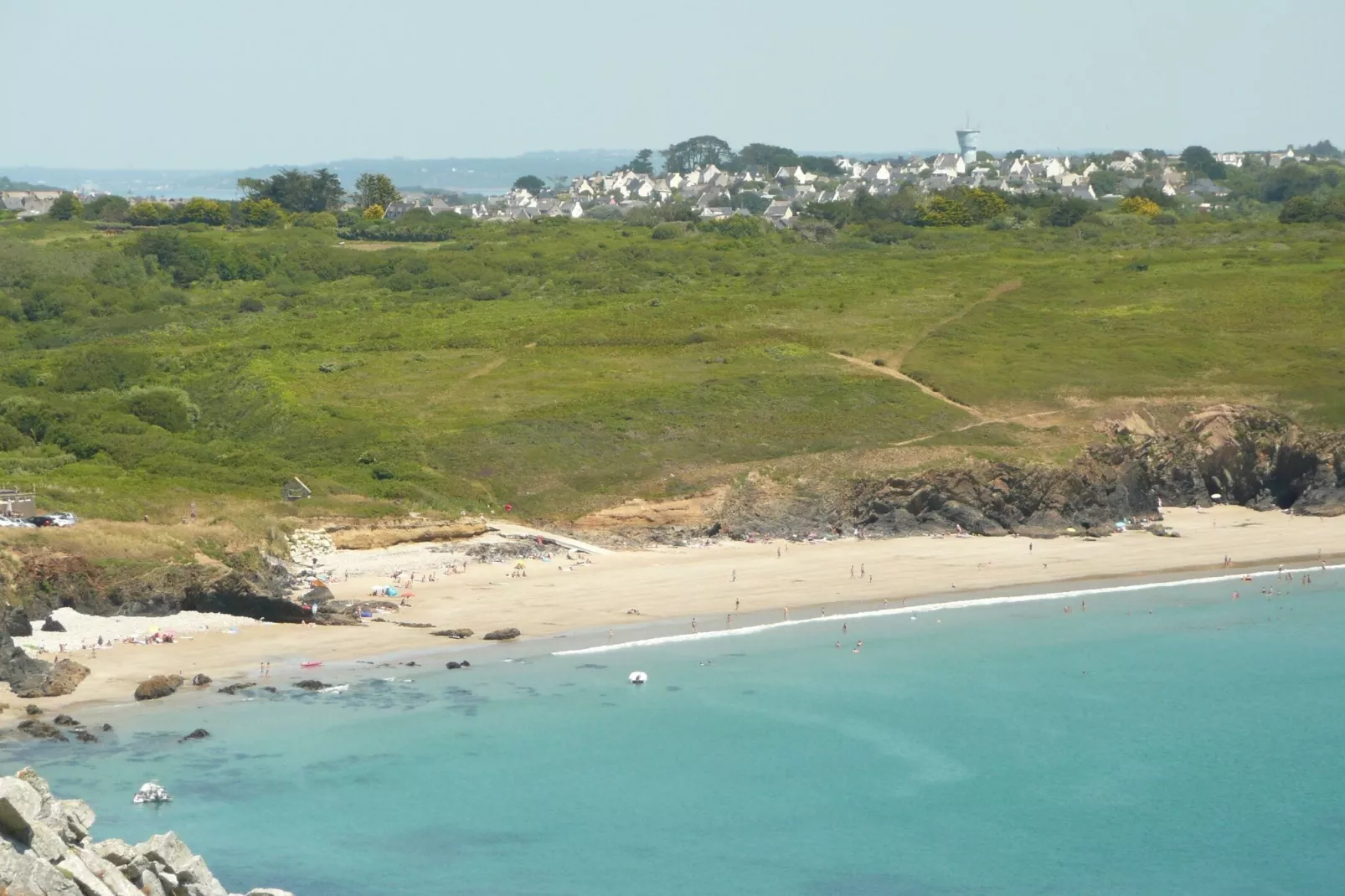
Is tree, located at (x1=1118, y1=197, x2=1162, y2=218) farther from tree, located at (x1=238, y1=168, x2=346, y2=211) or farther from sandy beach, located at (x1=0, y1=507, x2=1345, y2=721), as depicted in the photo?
sandy beach, located at (x1=0, y1=507, x2=1345, y2=721)

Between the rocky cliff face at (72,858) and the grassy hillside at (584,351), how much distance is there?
27.8 meters

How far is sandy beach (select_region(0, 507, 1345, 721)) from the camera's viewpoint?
45.7 meters

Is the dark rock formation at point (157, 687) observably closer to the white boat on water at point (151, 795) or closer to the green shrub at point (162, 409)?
the white boat on water at point (151, 795)

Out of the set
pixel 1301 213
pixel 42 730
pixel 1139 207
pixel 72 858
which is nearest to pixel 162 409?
pixel 42 730

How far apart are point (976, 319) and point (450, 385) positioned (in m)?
28.3

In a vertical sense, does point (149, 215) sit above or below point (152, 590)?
above

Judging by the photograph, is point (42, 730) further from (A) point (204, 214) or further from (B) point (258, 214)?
(A) point (204, 214)

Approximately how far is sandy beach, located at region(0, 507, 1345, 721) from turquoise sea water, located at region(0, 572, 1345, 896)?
2090 mm

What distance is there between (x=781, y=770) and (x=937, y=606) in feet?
47.1

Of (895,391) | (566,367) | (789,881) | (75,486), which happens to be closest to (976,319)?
(895,391)

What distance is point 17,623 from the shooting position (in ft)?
147

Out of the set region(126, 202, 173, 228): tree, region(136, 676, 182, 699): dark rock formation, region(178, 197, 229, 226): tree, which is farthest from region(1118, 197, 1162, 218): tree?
region(136, 676, 182, 699): dark rock formation

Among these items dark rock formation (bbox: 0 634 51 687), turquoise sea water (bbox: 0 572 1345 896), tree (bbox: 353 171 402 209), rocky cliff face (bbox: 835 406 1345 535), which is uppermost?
tree (bbox: 353 171 402 209)

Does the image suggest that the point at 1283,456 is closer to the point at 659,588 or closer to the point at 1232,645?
the point at 1232,645
